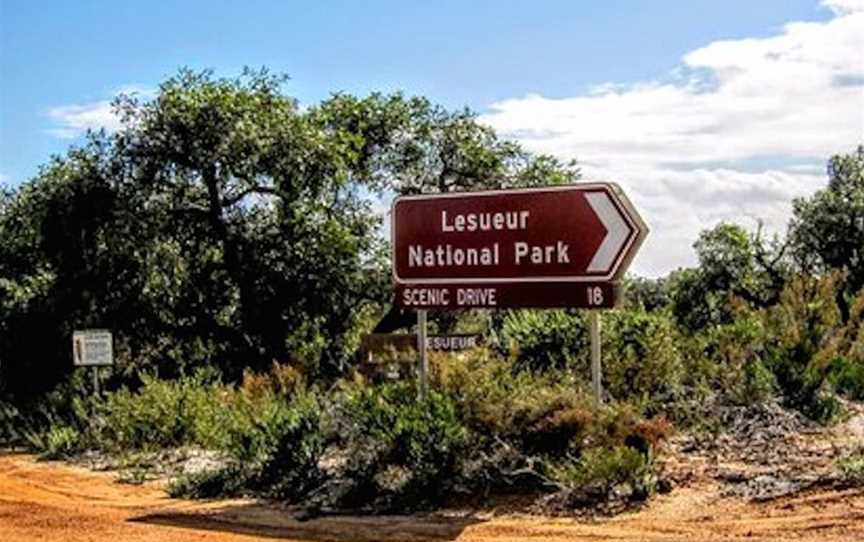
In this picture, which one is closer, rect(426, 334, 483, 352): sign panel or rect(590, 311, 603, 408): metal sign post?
rect(590, 311, 603, 408): metal sign post

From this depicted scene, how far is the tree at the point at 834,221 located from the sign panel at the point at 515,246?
109 ft

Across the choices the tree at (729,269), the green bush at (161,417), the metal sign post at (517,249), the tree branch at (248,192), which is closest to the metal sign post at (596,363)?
the metal sign post at (517,249)

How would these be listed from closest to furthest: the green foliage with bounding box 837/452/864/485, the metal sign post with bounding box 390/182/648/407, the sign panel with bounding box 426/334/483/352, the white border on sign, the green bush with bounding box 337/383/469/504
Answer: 1. the green foliage with bounding box 837/452/864/485
2. the green bush with bounding box 337/383/469/504
3. the white border on sign
4. the metal sign post with bounding box 390/182/648/407
5. the sign panel with bounding box 426/334/483/352

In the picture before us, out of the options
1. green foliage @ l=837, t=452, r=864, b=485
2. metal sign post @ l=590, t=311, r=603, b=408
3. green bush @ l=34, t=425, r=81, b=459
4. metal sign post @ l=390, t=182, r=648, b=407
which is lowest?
green bush @ l=34, t=425, r=81, b=459

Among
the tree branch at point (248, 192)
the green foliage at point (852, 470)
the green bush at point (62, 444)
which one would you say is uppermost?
the tree branch at point (248, 192)

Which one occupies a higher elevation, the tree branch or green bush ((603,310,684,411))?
the tree branch

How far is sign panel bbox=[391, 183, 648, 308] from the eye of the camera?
1095 cm

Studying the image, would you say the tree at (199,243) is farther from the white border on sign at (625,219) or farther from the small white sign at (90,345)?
the white border on sign at (625,219)

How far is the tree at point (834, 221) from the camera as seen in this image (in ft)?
142

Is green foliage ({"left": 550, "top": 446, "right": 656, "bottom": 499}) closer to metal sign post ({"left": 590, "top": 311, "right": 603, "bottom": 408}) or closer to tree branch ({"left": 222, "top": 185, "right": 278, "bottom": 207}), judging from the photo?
metal sign post ({"left": 590, "top": 311, "right": 603, "bottom": 408})

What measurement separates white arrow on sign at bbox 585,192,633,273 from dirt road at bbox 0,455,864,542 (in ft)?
7.68

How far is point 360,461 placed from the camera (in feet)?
35.4

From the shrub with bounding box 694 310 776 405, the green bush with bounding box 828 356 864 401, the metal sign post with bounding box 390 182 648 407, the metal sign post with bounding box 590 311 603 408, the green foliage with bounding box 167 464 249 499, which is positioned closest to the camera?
the metal sign post with bounding box 590 311 603 408

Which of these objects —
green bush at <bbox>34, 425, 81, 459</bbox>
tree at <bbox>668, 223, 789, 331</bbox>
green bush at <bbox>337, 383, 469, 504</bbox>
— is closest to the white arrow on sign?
green bush at <bbox>337, 383, 469, 504</bbox>
